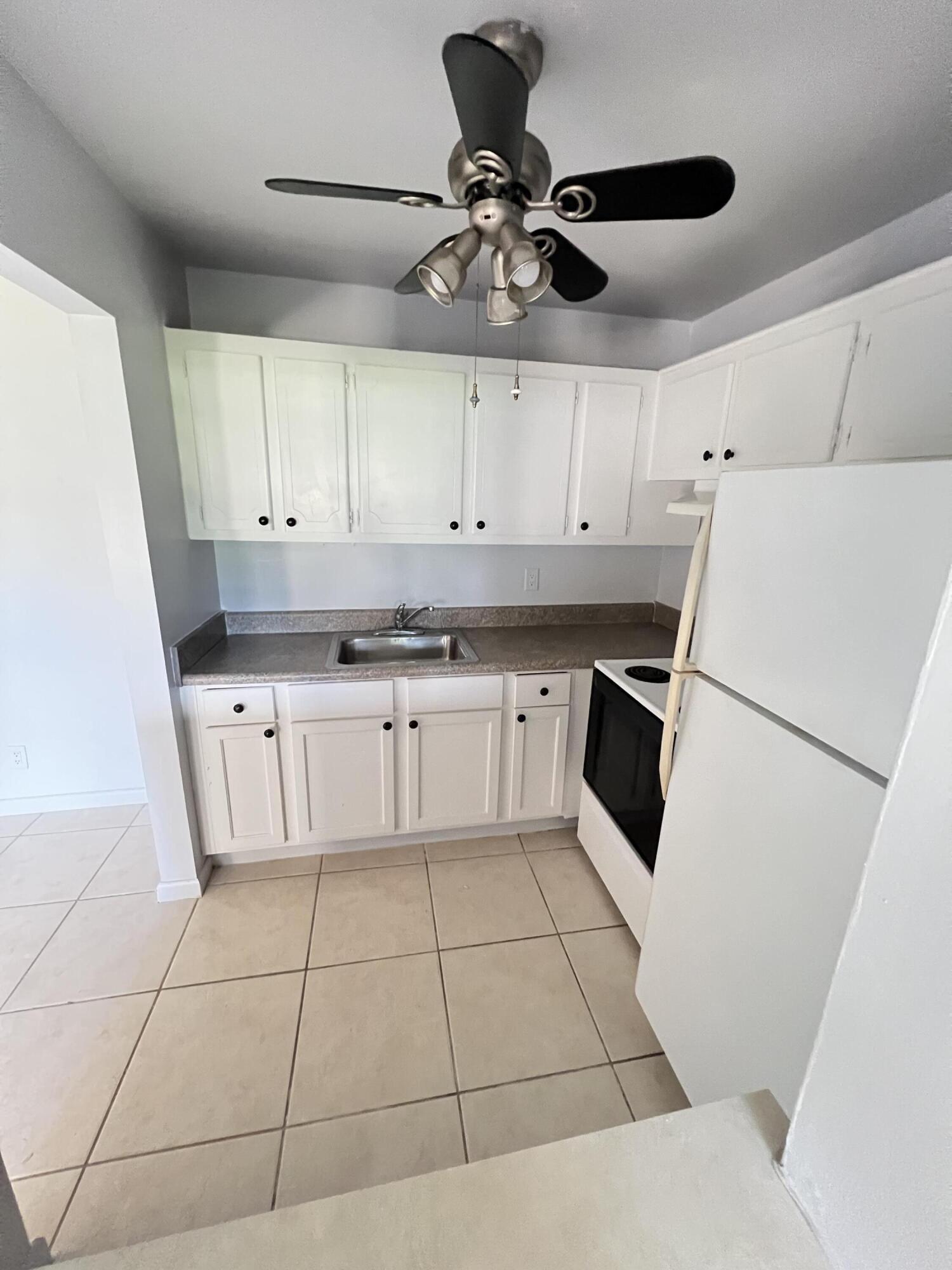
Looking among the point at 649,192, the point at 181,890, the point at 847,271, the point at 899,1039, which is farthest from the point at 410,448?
the point at 899,1039

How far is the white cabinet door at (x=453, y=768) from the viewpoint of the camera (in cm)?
212

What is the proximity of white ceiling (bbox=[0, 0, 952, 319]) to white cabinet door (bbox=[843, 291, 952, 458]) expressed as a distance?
417 millimetres

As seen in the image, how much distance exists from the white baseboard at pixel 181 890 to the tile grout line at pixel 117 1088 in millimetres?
110

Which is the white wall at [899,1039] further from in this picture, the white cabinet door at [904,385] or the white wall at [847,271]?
the white wall at [847,271]

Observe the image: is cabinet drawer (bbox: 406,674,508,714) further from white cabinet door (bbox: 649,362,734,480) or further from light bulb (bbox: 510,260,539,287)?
light bulb (bbox: 510,260,539,287)

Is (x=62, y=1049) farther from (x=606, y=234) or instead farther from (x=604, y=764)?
(x=606, y=234)

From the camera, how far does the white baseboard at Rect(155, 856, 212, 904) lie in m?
1.96

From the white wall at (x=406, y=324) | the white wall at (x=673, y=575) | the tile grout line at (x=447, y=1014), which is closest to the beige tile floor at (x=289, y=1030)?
the tile grout line at (x=447, y=1014)

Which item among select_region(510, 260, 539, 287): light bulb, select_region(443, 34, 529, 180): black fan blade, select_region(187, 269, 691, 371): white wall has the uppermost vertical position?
select_region(187, 269, 691, 371): white wall

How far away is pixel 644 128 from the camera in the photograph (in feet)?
4.13

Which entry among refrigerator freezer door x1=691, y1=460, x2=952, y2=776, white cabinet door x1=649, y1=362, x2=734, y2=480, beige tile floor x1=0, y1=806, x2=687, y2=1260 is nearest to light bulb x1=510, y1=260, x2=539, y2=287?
refrigerator freezer door x1=691, y1=460, x2=952, y2=776

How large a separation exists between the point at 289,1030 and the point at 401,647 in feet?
5.04

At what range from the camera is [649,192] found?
0.97 metres

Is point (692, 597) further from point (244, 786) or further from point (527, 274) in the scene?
point (244, 786)
